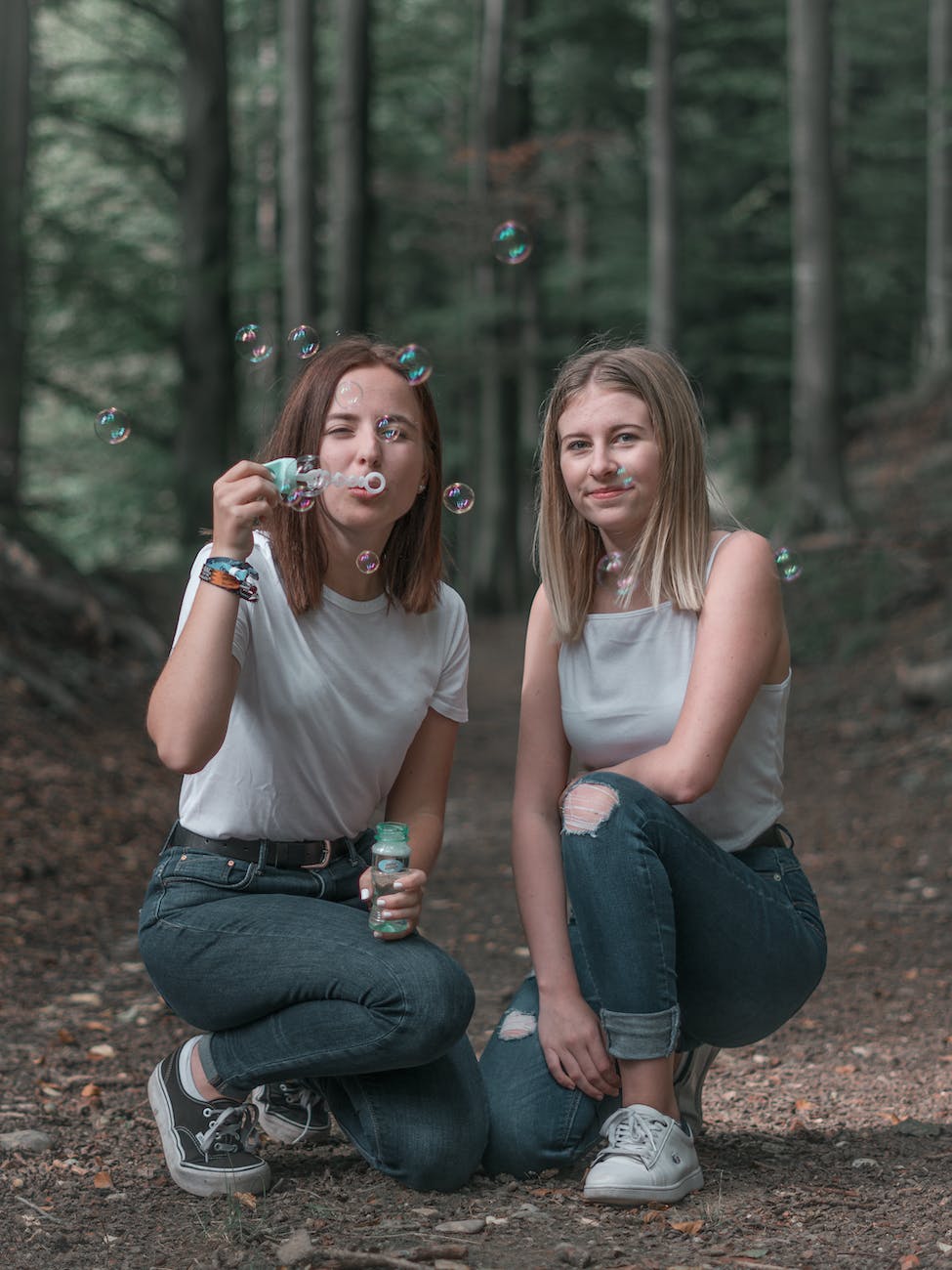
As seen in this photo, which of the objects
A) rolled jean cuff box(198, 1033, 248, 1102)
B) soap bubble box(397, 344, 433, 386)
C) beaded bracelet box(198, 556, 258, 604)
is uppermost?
soap bubble box(397, 344, 433, 386)

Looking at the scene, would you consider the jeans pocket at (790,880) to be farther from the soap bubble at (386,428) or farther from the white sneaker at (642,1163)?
the soap bubble at (386,428)

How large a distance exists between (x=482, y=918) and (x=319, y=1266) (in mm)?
2584

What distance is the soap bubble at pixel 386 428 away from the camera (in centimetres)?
258

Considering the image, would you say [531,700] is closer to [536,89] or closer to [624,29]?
[624,29]

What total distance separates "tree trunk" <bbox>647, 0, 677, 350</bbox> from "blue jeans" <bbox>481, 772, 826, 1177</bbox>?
1261cm

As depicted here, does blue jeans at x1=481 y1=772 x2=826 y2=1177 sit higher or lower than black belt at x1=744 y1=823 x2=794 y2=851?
lower

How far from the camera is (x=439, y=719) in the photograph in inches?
111

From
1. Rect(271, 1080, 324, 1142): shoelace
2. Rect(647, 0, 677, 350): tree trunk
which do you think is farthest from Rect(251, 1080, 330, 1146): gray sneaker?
Rect(647, 0, 677, 350): tree trunk

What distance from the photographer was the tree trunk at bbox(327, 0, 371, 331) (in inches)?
495

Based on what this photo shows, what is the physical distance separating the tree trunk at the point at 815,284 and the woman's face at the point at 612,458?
7519mm

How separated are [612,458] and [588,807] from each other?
65 cm

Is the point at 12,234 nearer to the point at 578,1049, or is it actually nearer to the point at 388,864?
the point at 388,864

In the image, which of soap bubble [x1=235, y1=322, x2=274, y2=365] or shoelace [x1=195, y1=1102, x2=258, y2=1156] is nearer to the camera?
shoelace [x1=195, y1=1102, x2=258, y2=1156]

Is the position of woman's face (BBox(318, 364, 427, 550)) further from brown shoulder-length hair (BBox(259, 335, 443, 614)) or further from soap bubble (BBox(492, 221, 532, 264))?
soap bubble (BBox(492, 221, 532, 264))
